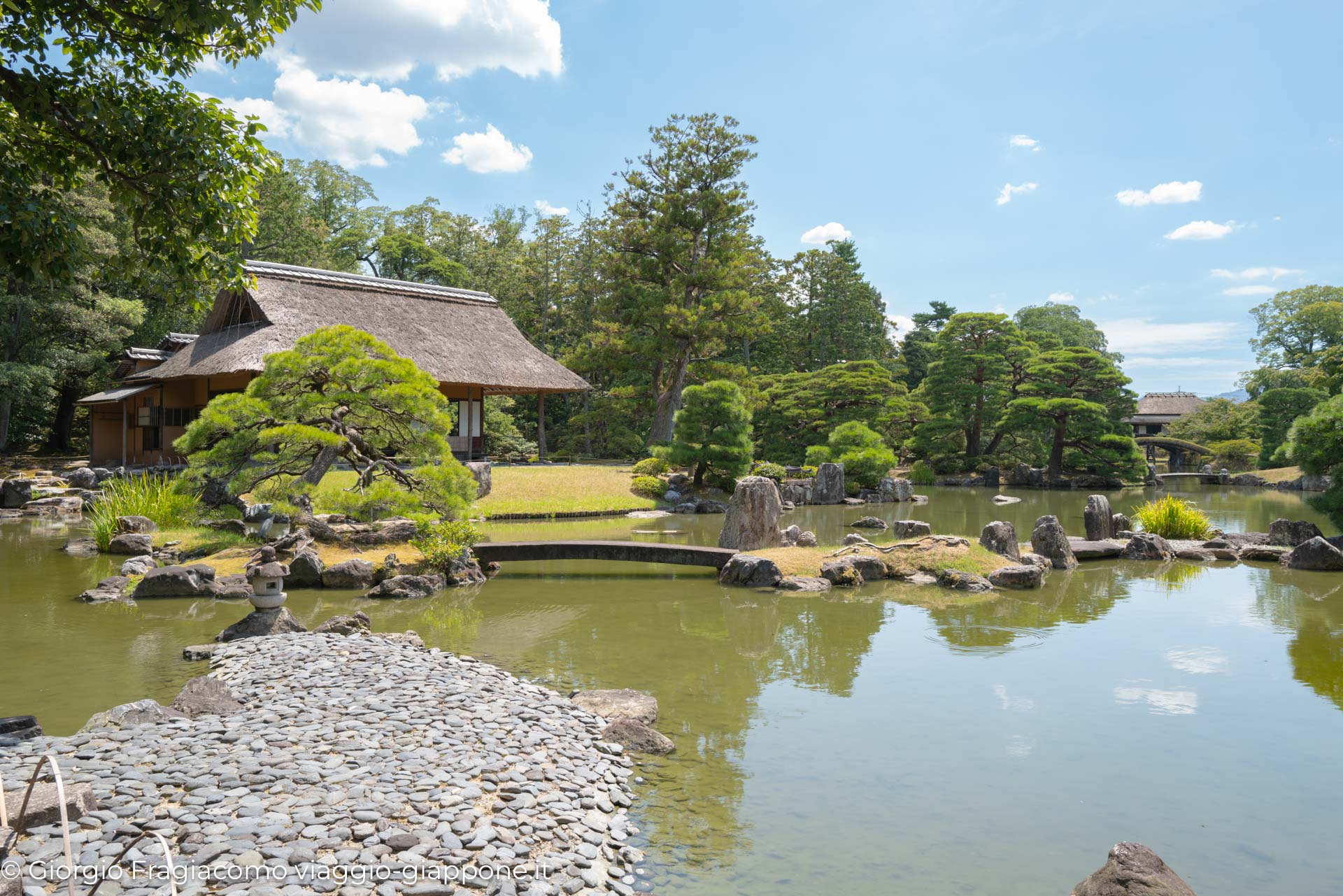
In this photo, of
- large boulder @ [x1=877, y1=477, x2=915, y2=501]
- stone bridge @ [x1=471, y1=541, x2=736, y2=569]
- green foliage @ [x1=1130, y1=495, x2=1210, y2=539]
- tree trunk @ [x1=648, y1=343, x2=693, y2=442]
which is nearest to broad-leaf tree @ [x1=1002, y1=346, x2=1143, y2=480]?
large boulder @ [x1=877, y1=477, x2=915, y2=501]

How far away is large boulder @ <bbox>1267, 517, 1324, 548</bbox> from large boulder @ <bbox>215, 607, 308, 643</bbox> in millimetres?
15221

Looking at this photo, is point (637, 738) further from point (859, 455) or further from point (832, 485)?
point (859, 455)

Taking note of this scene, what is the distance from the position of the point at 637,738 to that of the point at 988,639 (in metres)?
4.58

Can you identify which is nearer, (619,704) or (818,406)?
(619,704)

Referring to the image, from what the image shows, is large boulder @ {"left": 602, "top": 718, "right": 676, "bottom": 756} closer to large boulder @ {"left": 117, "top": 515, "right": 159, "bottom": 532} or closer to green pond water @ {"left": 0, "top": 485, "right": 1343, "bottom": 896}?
green pond water @ {"left": 0, "top": 485, "right": 1343, "bottom": 896}

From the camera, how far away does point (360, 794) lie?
3641 mm

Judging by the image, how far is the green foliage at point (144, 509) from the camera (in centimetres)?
1220

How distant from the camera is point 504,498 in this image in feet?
57.6

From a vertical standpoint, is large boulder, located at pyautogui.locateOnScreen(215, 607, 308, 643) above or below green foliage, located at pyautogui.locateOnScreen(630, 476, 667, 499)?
below

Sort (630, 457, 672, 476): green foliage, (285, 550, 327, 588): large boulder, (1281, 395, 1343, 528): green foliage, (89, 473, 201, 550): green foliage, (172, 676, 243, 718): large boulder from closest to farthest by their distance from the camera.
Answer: (172, 676, 243, 718): large boulder < (285, 550, 327, 588): large boulder < (89, 473, 201, 550): green foliage < (1281, 395, 1343, 528): green foliage < (630, 457, 672, 476): green foliage

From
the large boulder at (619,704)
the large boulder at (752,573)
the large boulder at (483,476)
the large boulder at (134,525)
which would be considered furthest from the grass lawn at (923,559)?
the large boulder at (134,525)

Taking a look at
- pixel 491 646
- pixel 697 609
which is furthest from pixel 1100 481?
pixel 491 646

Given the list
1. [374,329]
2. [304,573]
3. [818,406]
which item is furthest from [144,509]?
[818,406]

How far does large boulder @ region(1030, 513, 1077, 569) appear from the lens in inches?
484
